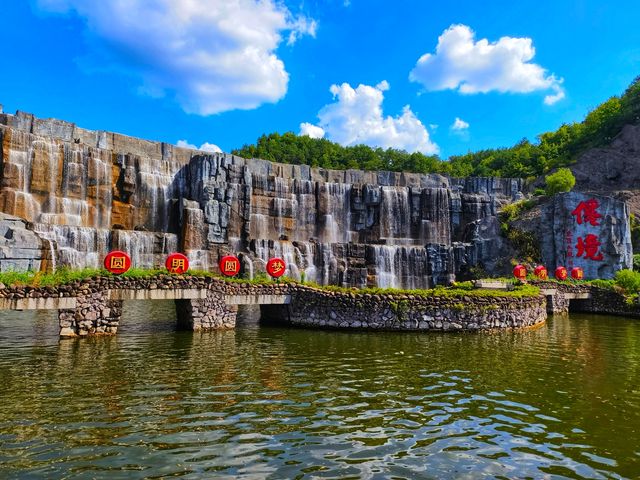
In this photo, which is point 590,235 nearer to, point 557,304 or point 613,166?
point 557,304

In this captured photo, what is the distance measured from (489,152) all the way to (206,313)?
3504 inches

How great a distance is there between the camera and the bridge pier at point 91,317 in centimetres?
1864

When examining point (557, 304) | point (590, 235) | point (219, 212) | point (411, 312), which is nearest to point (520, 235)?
point (590, 235)

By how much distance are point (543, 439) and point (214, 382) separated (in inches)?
307

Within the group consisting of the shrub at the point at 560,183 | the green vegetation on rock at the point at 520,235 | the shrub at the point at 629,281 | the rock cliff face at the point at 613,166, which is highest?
the rock cliff face at the point at 613,166

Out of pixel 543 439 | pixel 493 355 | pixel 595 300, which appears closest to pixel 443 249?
pixel 595 300

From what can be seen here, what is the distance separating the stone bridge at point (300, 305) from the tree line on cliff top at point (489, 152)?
60.3 meters

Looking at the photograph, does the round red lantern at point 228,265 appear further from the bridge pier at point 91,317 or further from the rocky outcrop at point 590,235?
the rocky outcrop at point 590,235

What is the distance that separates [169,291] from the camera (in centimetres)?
2078

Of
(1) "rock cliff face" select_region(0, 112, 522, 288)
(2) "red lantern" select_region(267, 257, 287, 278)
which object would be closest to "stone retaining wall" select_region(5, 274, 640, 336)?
(2) "red lantern" select_region(267, 257, 287, 278)

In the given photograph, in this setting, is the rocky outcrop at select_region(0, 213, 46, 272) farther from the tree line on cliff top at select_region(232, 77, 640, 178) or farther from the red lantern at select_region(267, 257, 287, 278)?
the tree line on cliff top at select_region(232, 77, 640, 178)

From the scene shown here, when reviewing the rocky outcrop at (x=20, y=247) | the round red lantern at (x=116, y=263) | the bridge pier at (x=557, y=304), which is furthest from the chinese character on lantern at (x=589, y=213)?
the rocky outcrop at (x=20, y=247)

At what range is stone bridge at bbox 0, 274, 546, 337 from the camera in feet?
64.4

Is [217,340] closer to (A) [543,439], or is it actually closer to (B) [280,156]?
(A) [543,439]
